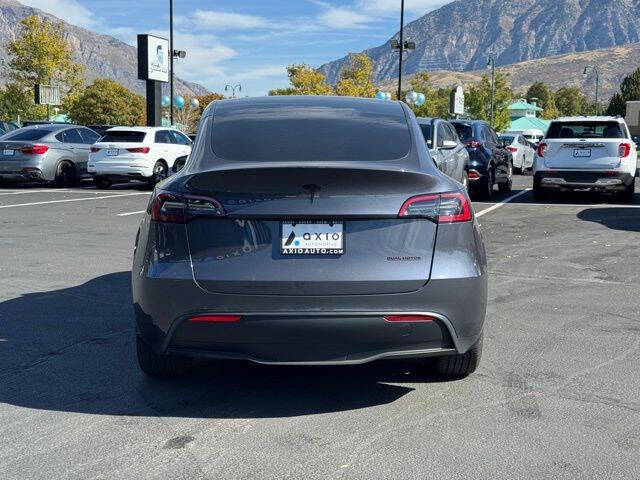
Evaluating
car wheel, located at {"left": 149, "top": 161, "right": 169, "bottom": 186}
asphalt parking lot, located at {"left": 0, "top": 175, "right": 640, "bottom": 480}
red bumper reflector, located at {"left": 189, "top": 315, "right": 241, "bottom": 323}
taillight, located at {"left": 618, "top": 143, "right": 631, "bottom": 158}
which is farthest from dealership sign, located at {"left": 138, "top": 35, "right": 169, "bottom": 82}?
red bumper reflector, located at {"left": 189, "top": 315, "right": 241, "bottom": 323}

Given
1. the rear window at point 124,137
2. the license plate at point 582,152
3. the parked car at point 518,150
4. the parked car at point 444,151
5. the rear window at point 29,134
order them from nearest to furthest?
the parked car at point 444,151, the license plate at point 582,152, the rear window at point 124,137, the rear window at point 29,134, the parked car at point 518,150

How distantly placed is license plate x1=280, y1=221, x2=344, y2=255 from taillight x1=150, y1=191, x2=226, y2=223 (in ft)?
1.11

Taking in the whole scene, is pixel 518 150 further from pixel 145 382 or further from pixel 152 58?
pixel 145 382

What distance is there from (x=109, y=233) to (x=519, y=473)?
30.8 ft

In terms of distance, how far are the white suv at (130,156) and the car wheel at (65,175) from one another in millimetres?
910

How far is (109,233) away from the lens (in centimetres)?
1196

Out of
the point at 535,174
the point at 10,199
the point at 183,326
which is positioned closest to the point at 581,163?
the point at 535,174

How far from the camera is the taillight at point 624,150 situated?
15773 millimetres

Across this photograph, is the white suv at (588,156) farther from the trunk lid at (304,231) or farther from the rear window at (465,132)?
the trunk lid at (304,231)

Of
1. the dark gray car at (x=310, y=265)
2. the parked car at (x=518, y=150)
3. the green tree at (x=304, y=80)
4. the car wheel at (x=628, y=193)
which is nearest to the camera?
the dark gray car at (x=310, y=265)

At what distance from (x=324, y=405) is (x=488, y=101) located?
284ft

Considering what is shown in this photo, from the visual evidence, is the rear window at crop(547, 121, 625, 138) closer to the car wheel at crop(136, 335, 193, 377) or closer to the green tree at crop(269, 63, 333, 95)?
the car wheel at crop(136, 335, 193, 377)

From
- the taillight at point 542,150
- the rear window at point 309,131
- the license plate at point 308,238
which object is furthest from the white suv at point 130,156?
the license plate at point 308,238

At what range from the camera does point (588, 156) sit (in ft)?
52.2
